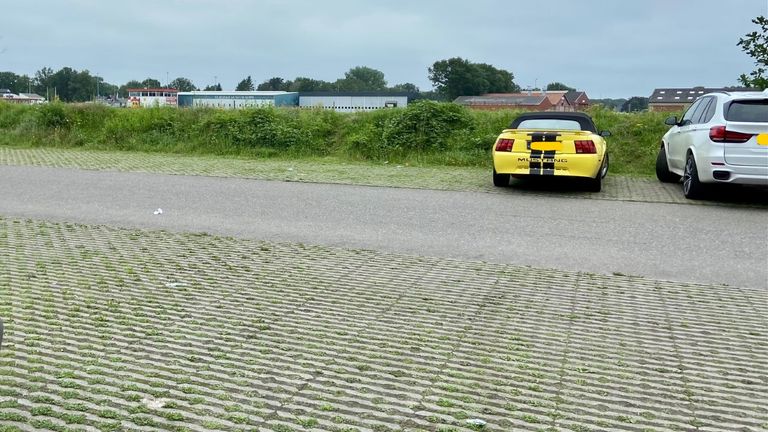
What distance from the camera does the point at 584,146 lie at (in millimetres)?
11508

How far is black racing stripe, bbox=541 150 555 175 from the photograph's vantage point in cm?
1155

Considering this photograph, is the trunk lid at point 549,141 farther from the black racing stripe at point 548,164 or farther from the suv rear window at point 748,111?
the suv rear window at point 748,111

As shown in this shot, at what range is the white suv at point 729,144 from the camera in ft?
33.9

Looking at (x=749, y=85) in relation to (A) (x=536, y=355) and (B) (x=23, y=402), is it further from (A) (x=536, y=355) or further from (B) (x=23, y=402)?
(B) (x=23, y=402)

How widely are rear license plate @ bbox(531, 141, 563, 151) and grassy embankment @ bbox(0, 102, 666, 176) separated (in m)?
4.64

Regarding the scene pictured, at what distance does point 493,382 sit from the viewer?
3.63 metres

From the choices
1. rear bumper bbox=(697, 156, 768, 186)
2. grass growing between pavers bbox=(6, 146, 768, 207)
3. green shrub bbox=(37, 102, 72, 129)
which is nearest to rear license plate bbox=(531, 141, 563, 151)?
grass growing between pavers bbox=(6, 146, 768, 207)

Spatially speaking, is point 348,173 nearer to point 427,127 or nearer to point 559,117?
point 559,117

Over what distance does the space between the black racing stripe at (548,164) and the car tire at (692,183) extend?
6.74 ft

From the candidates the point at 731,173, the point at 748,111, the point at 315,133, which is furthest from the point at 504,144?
the point at 315,133

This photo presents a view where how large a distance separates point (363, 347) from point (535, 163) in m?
8.05

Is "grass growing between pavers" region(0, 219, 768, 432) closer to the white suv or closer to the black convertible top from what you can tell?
the white suv

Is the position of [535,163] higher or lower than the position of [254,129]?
lower

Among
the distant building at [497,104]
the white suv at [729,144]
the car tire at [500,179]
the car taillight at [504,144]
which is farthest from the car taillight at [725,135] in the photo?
the distant building at [497,104]
